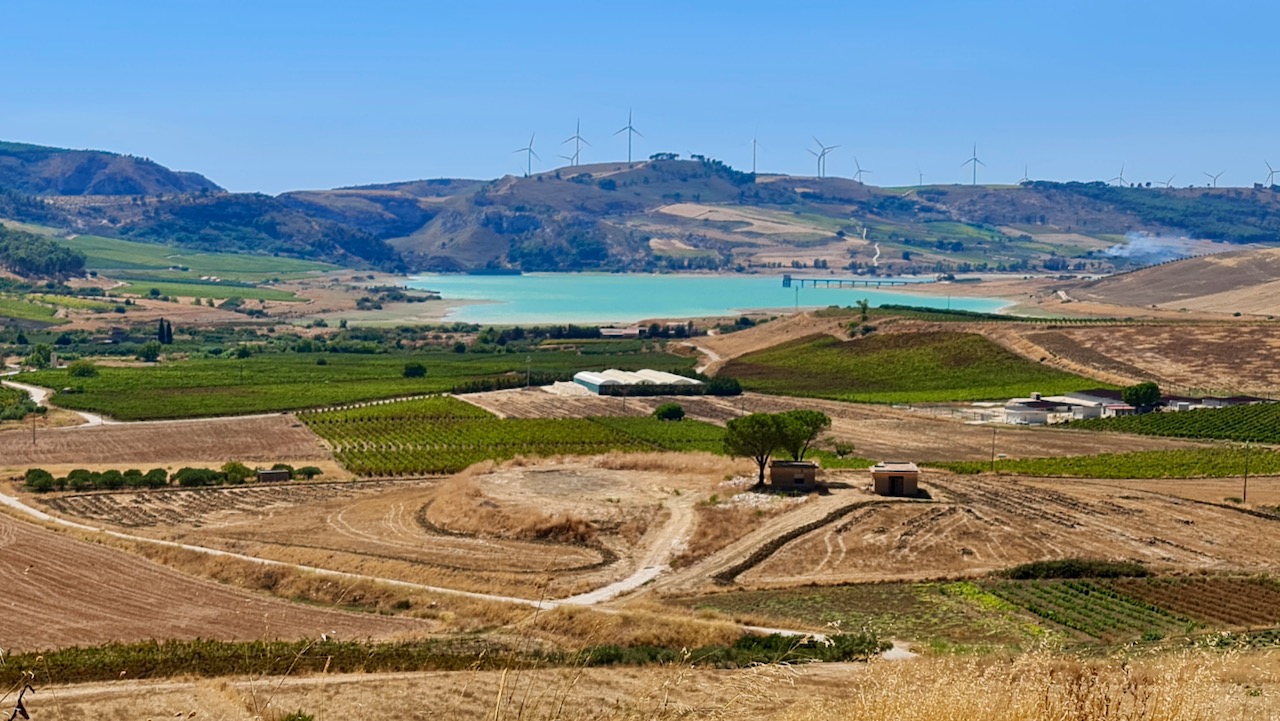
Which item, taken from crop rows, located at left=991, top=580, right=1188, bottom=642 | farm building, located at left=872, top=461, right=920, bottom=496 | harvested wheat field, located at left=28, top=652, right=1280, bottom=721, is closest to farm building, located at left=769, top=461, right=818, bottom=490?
farm building, located at left=872, top=461, right=920, bottom=496

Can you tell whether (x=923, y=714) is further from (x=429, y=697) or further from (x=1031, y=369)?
(x=1031, y=369)

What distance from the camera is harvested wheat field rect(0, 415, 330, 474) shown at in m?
58.9

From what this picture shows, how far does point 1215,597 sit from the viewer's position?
105ft

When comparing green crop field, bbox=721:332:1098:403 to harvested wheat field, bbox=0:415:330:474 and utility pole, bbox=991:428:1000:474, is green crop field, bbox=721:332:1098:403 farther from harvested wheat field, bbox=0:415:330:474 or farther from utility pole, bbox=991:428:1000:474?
harvested wheat field, bbox=0:415:330:474

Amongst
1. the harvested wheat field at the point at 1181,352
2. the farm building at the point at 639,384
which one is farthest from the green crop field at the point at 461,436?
the harvested wheat field at the point at 1181,352

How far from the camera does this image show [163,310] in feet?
508

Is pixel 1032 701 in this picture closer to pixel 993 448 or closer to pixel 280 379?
pixel 993 448

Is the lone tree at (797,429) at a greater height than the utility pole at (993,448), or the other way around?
the lone tree at (797,429)

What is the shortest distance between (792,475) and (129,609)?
74.9 feet

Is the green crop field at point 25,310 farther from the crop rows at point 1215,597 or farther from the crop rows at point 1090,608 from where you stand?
the crop rows at point 1215,597

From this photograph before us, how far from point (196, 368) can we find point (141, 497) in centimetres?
5113

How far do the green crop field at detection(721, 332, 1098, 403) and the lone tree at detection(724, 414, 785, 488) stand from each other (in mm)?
32767

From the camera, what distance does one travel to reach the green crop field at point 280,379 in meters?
77.5

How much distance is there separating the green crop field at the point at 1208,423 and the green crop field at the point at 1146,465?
4.22m
